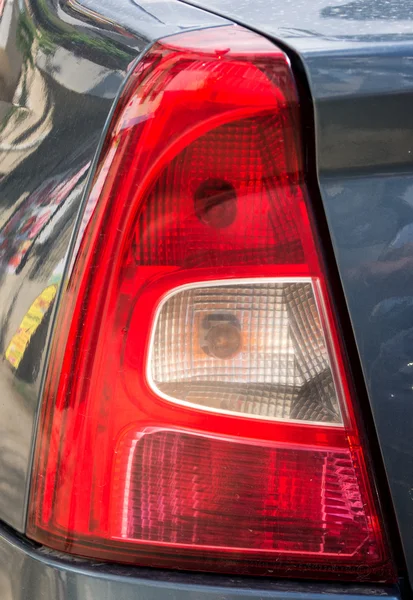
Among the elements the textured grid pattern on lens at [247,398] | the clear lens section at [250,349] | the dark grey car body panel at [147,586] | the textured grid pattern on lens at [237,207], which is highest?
the textured grid pattern on lens at [237,207]

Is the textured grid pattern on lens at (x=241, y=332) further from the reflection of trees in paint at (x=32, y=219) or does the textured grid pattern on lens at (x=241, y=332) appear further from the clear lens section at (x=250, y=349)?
the reflection of trees in paint at (x=32, y=219)

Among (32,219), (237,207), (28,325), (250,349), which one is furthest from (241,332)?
(32,219)

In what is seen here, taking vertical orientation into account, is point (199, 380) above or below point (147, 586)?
above

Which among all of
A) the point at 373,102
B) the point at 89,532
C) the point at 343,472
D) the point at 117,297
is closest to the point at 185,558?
the point at 89,532

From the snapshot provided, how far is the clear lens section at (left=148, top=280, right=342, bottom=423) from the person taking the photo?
46.3 inches

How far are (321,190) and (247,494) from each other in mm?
468

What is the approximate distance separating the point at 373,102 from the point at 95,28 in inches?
26.2

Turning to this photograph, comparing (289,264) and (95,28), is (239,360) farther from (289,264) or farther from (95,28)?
(95,28)

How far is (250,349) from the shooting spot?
118 centimetres

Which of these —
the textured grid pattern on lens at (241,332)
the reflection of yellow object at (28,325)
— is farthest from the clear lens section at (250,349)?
the reflection of yellow object at (28,325)

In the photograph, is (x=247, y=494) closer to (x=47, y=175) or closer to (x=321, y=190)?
(x=321, y=190)

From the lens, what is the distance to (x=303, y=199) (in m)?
1.16

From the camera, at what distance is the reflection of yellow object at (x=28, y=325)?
4.17 ft

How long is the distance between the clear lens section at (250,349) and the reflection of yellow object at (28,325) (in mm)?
202
